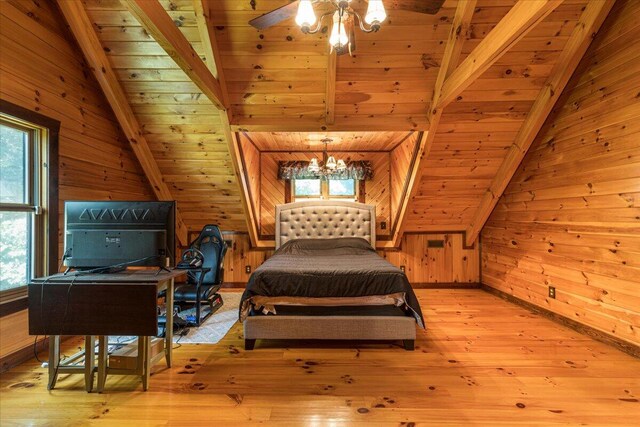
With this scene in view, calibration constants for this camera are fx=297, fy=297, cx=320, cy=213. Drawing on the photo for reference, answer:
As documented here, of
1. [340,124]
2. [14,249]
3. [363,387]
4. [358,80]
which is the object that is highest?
[358,80]

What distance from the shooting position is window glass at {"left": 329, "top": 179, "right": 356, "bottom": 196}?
495 centimetres

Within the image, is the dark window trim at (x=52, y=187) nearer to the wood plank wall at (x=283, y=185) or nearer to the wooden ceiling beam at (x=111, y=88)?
the wooden ceiling beam at (x=111, y=88)

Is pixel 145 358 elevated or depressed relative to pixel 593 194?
depressed

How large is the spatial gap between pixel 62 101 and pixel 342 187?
3.58 metres

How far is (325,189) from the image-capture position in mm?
4945

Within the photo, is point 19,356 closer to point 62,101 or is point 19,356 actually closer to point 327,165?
point 62,101

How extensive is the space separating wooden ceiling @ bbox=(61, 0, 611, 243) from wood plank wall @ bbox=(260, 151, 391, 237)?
942mm

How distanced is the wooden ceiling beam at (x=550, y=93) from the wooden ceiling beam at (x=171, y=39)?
3225 millimetres

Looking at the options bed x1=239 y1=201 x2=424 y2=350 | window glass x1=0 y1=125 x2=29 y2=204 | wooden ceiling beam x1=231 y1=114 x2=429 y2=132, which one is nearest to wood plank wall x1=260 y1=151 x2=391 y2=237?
wooden ceiling beam x1=231 y1=114 x2=429 y2=132

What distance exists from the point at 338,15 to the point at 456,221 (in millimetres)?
3723

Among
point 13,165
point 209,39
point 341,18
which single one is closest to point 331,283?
point 341,18

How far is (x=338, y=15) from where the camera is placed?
5.95ft

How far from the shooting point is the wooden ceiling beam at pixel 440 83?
8.13ft

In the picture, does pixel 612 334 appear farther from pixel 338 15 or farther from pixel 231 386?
pixel 338 15
